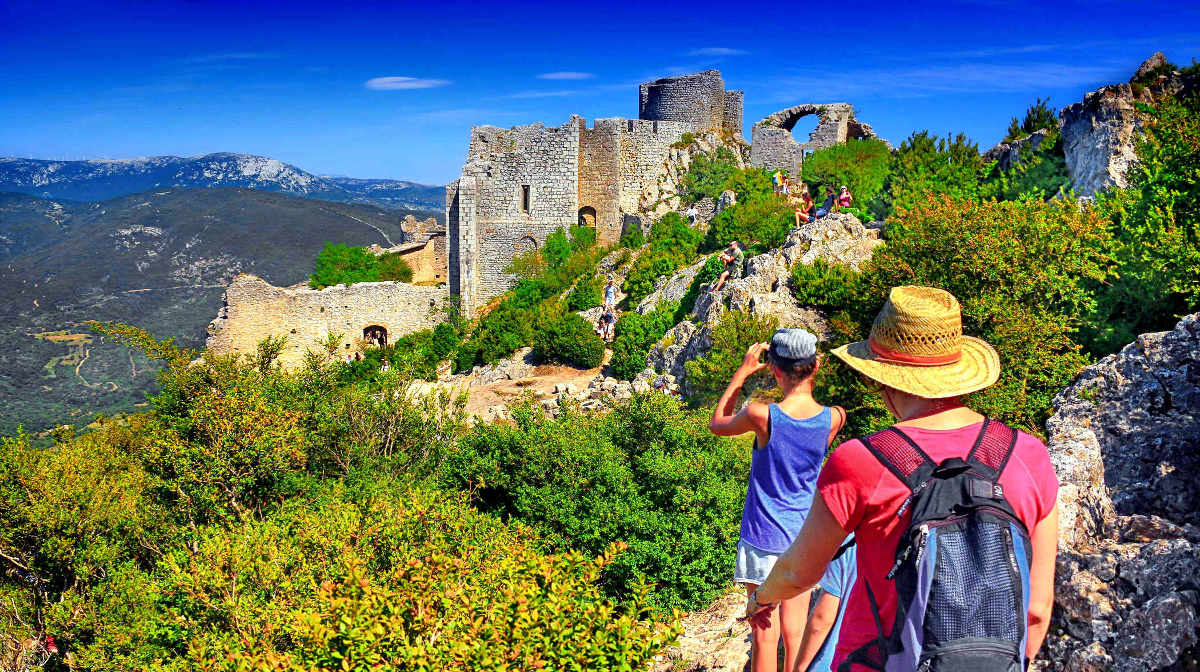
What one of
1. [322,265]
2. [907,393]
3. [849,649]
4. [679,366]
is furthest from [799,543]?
[322,265]

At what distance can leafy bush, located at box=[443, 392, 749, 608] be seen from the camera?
7008 mm

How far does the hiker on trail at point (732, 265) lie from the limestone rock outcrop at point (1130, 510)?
10.2 meters

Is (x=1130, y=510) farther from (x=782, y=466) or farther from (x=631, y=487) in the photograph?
(x=631, y=487)

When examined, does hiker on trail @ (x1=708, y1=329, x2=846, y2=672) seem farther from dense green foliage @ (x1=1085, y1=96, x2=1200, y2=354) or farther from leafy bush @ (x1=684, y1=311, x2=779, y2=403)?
leafy bush @ (x1=684, y1=311, x2=779, y2=403)

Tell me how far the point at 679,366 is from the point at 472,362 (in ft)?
29.4

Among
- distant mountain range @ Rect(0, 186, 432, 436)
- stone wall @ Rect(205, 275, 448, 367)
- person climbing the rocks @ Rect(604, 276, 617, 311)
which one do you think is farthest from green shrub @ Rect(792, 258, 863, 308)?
distant mountain range @ Rect(0, 186, 432, 436)

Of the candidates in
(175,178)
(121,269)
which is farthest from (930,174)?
(175,178)

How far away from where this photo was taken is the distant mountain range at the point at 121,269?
97.3 feet

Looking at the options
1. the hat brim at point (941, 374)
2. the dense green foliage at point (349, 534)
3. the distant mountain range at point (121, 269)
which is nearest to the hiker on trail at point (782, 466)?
the dense green foliage at point (349, 534)

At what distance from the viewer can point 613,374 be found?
56.9 ft

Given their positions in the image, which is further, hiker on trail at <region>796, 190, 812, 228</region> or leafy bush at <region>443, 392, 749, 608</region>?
hiker on trail at <region>796, 190, 812, 228</region>

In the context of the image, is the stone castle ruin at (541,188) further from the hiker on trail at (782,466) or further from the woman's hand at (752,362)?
the hiker on trail at (782,466)

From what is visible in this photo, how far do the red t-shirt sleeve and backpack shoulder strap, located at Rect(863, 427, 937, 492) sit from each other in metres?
0.03

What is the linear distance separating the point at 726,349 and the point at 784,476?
8870 millimetres
